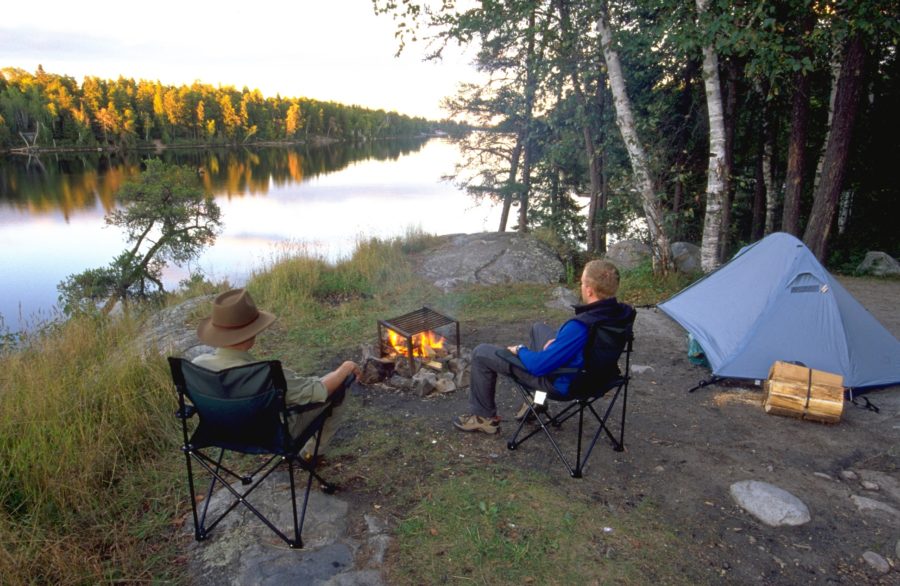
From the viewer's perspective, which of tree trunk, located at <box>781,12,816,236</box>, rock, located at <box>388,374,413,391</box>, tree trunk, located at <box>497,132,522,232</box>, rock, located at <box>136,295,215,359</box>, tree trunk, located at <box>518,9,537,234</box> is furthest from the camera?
tree trunk, located at <box>497,132,522,232</box>

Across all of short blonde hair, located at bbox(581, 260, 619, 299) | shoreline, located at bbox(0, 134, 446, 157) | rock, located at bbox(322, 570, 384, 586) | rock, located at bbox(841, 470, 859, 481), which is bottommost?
rock, located at bbox(322, 570, 384, 586)

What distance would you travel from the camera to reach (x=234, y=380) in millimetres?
2359

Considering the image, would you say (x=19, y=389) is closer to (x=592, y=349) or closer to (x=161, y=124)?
(x=592, y=349)

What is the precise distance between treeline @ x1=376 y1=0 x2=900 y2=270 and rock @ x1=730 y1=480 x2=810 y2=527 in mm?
4565

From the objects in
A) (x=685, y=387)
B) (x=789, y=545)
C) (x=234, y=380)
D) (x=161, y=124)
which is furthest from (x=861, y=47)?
(x=161, y=124)

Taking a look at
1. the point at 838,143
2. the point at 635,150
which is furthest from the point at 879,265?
the point at 635,150

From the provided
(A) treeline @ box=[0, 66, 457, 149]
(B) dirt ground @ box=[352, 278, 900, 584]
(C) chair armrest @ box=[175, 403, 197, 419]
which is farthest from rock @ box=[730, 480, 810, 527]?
(A) treeline @ box=[0, 66, 457, 149]

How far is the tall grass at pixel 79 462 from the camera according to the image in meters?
2.38

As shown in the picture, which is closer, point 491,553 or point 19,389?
point 491,553

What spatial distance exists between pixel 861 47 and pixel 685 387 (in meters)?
5.51

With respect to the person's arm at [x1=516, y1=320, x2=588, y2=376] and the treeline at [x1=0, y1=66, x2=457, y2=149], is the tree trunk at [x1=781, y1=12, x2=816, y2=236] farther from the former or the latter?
the treeline at [x1=0, y1=66, x2=457, y2=149]

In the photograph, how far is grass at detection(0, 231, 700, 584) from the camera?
241cm

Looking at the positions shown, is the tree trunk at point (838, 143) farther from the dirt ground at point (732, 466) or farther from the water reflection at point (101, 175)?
the water reflection at point (101, 175)

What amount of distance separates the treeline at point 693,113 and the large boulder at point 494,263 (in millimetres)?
1580
